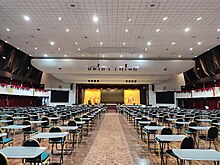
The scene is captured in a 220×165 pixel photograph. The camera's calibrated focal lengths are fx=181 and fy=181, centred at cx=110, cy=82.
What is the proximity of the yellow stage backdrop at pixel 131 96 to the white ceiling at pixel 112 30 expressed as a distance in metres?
13.8

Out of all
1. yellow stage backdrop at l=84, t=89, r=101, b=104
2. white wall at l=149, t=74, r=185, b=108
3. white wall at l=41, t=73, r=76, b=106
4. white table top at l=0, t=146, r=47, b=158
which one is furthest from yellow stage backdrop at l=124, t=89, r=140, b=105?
white table top at l=0, t=146, r=47, b=158

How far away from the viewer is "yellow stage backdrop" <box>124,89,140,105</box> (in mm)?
37294

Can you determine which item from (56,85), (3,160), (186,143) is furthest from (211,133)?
(56,85)

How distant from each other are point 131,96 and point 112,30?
25878 millimetres

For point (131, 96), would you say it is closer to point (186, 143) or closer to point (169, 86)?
point (169, 86)

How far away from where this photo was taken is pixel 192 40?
51.9 ft

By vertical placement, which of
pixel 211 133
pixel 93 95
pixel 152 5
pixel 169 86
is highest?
pixel 152 5

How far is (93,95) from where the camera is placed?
38719 millimetres

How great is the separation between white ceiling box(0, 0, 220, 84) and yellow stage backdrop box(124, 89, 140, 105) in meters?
13.8

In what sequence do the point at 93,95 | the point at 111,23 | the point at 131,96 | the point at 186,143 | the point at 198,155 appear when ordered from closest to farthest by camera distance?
the point at 198,155
the point at 186,143
the point at 111,23
the point at 131,96
the point at 93,95

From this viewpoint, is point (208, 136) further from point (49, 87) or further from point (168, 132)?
point (49, 87)

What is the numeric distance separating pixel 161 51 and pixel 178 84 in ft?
46.4

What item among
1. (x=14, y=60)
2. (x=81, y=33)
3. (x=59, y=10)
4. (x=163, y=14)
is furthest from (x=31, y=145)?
(x=14, y=60)

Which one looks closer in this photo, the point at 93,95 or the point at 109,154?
the point at 109,154
